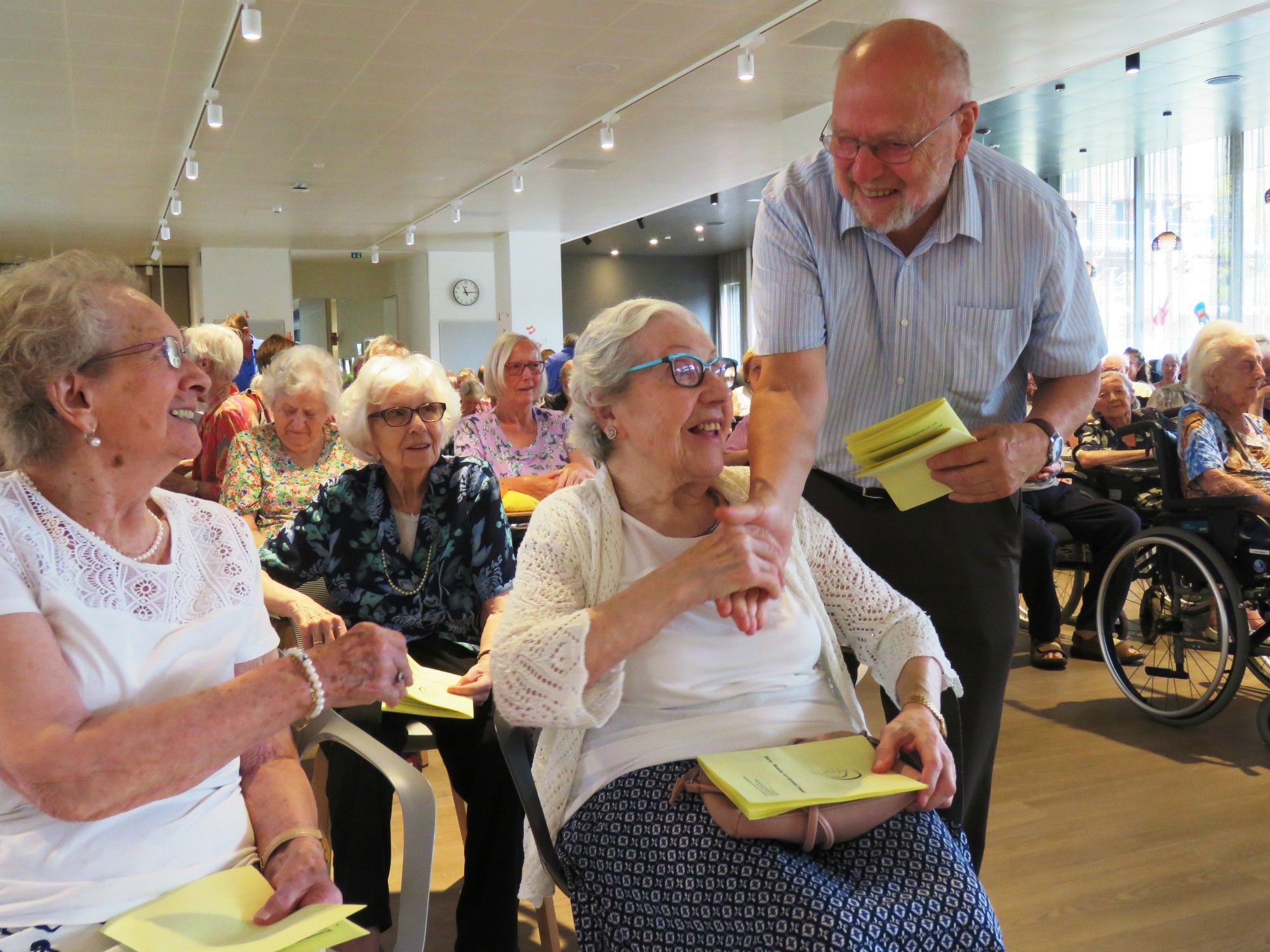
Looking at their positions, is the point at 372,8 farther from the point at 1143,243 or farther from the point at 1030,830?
the point at 1143,243

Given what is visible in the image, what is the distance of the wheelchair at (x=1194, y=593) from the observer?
3502 mm

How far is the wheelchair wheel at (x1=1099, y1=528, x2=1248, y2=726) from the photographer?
349 centimetres

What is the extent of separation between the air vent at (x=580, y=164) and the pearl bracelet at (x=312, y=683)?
10947 millimetres

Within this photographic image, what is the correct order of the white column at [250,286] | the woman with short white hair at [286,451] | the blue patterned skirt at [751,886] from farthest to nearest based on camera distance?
the white column at [250,286]
the woman with short white hair at [286,451]
the blue patterned skirt at [751,886]

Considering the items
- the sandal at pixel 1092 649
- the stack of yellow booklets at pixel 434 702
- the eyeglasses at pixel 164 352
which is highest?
the eyeglasses at pixel 164 352

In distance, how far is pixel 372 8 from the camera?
6.77m

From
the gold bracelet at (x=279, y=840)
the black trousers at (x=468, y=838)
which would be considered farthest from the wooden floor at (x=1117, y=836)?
the gold bracelet at (x=279, y=840)

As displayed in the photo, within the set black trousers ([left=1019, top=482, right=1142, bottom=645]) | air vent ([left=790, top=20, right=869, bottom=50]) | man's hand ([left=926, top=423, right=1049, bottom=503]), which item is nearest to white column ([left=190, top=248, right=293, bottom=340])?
air vent ([left=790, top=20, right=869, bottom=50])

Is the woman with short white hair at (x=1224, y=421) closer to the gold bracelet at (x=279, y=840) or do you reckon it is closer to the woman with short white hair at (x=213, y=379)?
the gold bracelet at (x=279, y=840)

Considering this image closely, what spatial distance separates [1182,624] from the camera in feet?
12.4

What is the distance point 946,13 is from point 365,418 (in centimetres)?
591

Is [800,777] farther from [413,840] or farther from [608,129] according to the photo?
[608,129]

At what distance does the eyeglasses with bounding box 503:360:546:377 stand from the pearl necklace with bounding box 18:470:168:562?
3082 millimetres

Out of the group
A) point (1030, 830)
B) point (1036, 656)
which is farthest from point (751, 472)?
point (1036, 656)
